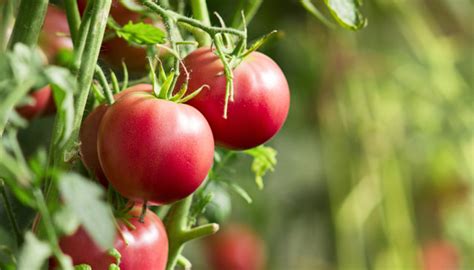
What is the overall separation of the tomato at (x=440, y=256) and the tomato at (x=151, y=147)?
0.88 metres

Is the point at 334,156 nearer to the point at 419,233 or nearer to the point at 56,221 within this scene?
the point at 419,233

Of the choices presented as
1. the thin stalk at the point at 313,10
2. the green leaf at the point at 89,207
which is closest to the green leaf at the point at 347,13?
the thin stalk at the point at 313,10

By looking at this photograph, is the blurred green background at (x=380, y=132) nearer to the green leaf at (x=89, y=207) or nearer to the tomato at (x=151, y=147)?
the tomato at (x=151, y=147)

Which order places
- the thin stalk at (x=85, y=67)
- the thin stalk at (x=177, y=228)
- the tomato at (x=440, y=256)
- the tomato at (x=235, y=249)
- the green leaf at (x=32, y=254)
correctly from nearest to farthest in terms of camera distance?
the green leaf at (x=32, y=254), the thin stalk at (x=85, y=67), the thin stalk at (x=177, y=228), the tomato at (x=235, y=249), the tomato at (x=440, y=256)

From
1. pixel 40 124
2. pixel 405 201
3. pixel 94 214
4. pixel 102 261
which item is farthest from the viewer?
pixel 405 201

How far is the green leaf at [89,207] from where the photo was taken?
0.28m

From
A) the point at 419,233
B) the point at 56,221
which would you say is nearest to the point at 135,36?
the point at 56,221

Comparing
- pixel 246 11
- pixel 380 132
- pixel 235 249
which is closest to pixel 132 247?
pixel 246 11

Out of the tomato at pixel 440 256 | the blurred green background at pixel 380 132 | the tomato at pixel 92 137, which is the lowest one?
the tomato at pixel 440 256

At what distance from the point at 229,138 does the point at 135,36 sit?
0.07 m

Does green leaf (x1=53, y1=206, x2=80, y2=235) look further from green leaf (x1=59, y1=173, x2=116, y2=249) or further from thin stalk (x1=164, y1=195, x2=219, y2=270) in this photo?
thin stalk (x1=164, y1=195, x2=219, y2=270)

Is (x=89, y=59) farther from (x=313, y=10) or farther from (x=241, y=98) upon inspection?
(x=313, y=10)

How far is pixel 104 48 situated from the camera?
494 millimetres

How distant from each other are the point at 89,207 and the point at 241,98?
0.17m
